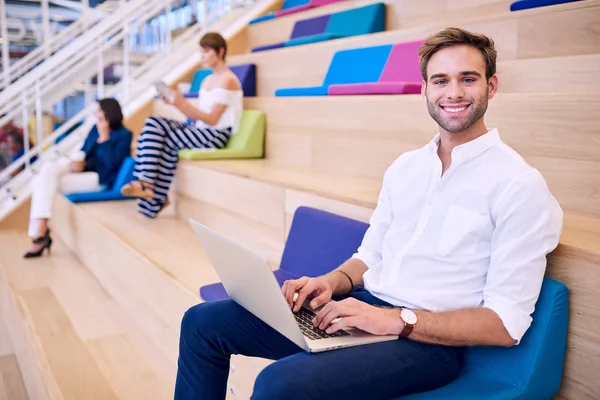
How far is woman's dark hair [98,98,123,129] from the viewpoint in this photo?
3857mm

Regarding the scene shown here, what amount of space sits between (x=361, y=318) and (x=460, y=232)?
272 millimetres

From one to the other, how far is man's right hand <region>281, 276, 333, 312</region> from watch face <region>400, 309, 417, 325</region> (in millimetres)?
222

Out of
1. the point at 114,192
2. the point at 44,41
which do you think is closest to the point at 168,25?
the point at 44,41

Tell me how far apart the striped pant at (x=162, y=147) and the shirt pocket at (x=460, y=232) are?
7.52 feet

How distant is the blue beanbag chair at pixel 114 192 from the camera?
3.88m

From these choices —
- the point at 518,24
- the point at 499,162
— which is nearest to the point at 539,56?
the point at 518,24

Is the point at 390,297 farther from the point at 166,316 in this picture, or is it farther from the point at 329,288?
the point at 166,316

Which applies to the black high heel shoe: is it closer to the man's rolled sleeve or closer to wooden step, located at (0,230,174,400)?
wooden step, located at (0,230,174,400)

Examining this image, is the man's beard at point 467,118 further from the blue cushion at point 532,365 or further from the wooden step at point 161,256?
the wooden step at point 161,256

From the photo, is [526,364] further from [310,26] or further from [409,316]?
[310,26]

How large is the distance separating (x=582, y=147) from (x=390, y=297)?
746mm

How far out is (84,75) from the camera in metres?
5.15

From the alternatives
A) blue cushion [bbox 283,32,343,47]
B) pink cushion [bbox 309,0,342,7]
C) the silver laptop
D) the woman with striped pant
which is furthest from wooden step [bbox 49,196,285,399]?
pink cushion [bbox 309,0,342,7]

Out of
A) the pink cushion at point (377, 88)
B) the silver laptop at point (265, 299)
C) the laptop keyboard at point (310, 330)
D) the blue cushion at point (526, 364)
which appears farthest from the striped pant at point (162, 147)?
the blue cushion at point (526, 364)
